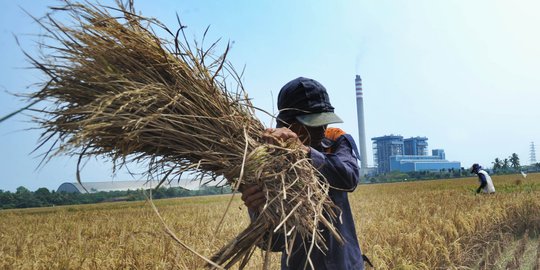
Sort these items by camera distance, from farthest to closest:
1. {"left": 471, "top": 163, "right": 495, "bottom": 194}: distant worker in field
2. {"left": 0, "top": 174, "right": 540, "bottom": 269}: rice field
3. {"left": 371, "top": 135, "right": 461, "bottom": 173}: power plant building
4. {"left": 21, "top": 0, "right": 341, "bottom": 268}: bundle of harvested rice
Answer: {"left": 371, "top": 135, "right": 461, "bottom": 173}: power plant building
{"left": 471, "top": 163, "right": 495, "bottom": 194}: distant worker in field
{"left": 0, "top": 174, "right": 540, "bottom": 269}: rice field
{"left": 21, "top": 0, "right": 341, "bottom": 268}: bundle of harvested rice

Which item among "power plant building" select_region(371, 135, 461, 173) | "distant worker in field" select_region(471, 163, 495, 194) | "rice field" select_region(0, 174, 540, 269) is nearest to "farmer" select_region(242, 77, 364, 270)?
"rice field" select_region(0, 174, 540, 269)

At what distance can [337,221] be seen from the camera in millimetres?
1729

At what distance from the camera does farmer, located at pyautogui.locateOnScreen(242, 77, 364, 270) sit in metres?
1.57

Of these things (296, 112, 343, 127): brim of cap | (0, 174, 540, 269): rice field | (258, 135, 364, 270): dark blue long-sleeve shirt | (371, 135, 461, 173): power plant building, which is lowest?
(0, 174, 540, 269): rice field

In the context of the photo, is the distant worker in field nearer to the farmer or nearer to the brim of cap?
the farmer

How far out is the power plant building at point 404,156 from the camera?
12756 centimetres

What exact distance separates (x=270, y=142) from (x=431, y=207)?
321 inches

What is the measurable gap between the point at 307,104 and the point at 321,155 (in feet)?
0.68

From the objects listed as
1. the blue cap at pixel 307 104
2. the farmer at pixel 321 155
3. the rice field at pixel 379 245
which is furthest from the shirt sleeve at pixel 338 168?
the rice field at pixel 379 245

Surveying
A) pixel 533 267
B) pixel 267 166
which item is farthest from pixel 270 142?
pixel 533 267

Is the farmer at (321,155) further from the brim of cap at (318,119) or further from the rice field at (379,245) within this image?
the rice field at (379,245)

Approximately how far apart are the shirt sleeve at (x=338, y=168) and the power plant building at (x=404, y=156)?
12651 cm

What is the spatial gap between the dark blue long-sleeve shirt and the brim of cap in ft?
0.32

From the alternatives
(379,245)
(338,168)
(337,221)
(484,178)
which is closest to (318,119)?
(338,168)
